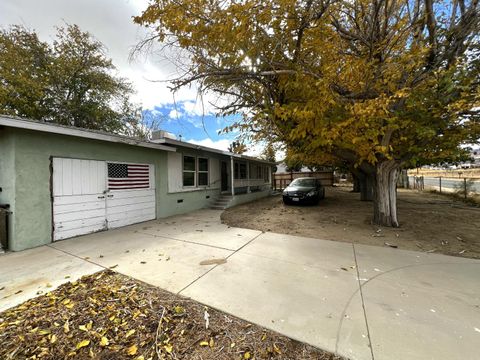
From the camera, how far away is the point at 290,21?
3520 mm

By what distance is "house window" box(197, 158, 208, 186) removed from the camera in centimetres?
973

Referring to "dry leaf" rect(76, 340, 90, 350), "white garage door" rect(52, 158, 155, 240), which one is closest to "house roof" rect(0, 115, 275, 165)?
"white garage door" rect(52, 158, 155, 240)

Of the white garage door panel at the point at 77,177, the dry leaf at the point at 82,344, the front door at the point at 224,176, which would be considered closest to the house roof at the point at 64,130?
the white garage door panel at the point at 77,177

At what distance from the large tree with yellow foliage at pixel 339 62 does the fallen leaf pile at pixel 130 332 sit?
3535mm

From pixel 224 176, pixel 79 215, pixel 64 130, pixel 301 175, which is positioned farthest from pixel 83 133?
pixel 301 175

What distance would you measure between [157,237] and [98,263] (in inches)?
62.1

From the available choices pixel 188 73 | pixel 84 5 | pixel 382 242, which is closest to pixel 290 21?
pixel 188 73

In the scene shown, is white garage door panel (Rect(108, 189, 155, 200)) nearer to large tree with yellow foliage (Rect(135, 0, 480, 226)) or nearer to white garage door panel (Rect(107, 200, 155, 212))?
white garage door panel (Rect(107, 200, 155, 212))

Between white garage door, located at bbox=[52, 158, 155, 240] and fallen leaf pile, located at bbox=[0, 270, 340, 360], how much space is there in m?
3.12

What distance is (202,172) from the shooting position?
991 cm

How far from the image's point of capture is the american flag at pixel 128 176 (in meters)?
5.99

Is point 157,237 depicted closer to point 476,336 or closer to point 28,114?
→ point 476,336

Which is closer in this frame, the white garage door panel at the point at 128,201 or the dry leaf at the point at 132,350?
the dry leaf at the point at 132,350

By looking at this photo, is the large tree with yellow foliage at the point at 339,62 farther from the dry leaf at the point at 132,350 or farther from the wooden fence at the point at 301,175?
the wooden fence at the point at 301,175
